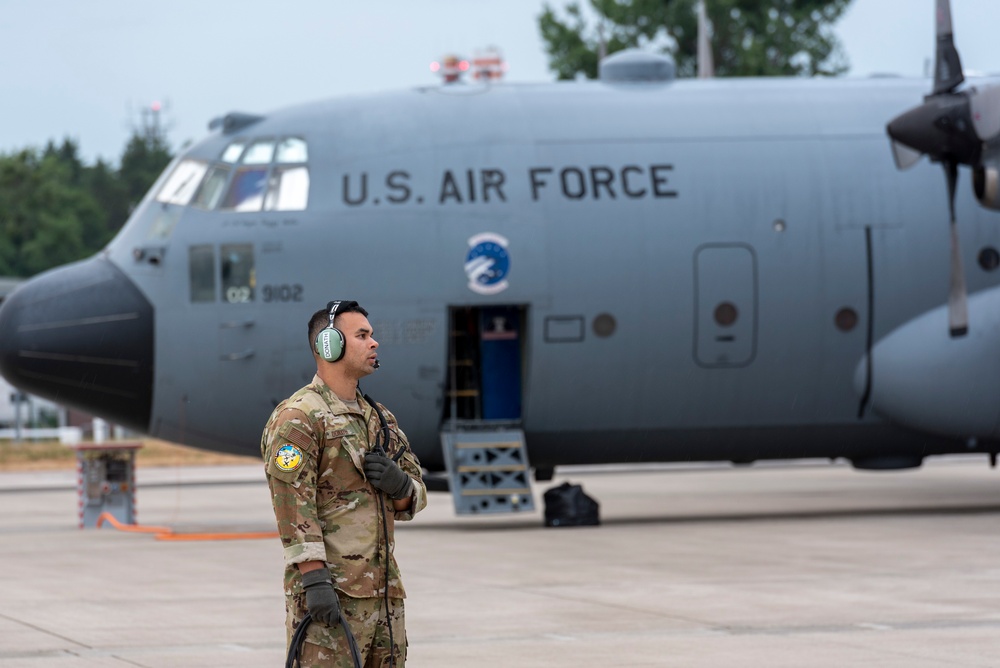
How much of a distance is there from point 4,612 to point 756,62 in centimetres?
4270

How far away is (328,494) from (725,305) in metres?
13.4

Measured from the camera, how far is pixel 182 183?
20.0 meters

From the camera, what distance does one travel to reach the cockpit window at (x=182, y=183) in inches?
781

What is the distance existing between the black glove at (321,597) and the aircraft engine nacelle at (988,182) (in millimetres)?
13022

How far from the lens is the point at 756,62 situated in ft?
171

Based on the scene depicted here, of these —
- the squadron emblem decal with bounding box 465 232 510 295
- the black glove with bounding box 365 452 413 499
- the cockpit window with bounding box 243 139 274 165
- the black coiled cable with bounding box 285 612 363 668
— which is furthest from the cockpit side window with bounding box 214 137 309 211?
the black coiled cable with bounding box 285 612 363 668

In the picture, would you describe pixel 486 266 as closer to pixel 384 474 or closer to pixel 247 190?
pixel 247 190

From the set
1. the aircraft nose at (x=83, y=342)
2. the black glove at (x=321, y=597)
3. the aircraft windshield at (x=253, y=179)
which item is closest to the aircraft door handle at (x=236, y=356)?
the aircraft nose at (x=83, y=342)

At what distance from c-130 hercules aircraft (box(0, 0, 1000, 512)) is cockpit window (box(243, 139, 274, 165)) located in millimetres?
42

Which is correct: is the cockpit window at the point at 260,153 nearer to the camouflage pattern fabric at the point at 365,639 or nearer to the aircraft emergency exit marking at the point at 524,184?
the aircraft emergency exit marking at the point at 524,184

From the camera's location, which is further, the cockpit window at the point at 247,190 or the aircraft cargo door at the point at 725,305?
the aircraft cargo door at the point at 725,305

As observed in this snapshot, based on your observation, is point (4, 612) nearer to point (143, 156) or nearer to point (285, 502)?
point (285, 502)

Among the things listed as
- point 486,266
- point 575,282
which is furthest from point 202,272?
point 575,282

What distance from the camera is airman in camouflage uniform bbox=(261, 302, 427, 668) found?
656cm
